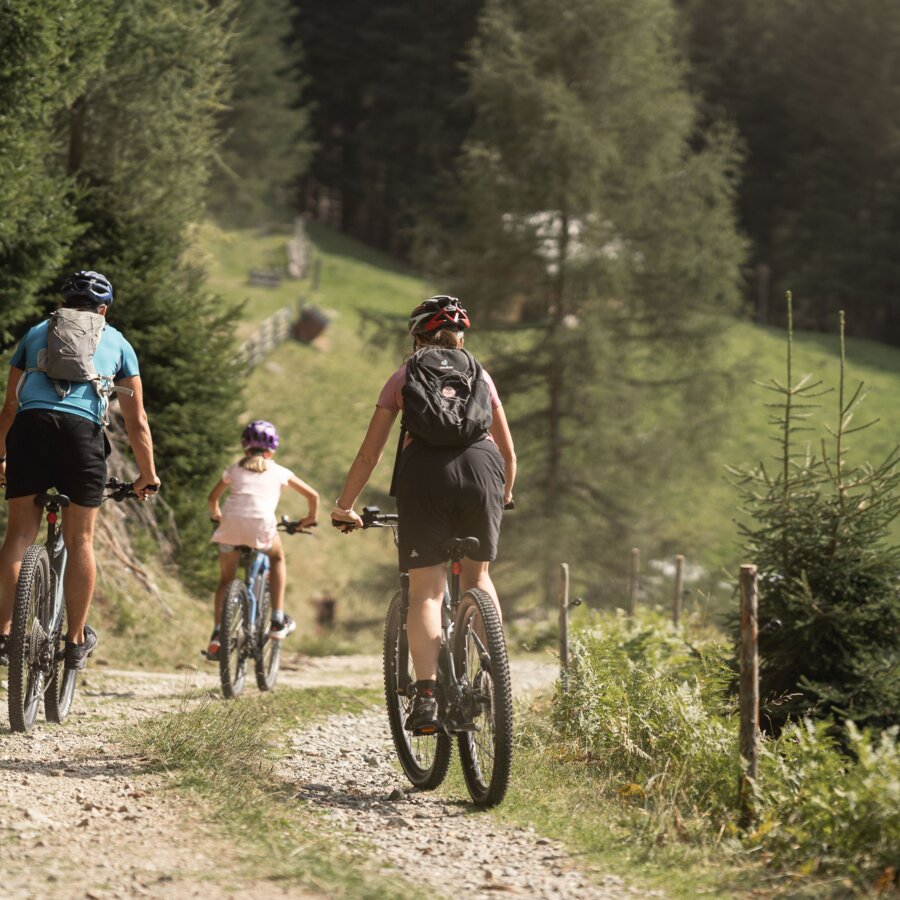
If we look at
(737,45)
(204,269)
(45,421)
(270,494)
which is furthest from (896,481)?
(737,45)

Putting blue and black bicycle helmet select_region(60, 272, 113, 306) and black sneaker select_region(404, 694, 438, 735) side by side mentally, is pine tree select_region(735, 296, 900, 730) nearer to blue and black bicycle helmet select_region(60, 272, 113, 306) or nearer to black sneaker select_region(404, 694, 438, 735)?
black sneaker select_region(404, 694, 438, 735)

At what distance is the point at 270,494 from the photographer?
8.70 m

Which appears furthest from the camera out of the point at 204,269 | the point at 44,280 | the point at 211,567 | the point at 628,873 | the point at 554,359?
the point at 554,359

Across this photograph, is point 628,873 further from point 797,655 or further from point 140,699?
point 140,699

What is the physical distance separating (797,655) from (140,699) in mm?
4198

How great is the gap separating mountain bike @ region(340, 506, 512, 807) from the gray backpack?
152 centimetres

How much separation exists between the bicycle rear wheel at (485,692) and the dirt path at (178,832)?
6.1 inches

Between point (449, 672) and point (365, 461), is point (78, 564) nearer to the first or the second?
point (365, 461)

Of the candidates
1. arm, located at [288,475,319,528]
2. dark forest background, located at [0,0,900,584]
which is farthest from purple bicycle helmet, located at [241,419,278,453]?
dark forest background, located at [0,0,900,584]

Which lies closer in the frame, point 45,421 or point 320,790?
point 320,790

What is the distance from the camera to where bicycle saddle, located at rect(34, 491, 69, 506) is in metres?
6.15

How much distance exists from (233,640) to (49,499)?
270 centimetres

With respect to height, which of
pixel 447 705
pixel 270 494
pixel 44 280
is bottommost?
pixel 447 705

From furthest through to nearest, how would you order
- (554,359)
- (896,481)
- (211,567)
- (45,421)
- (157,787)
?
(554,359) < (211,567) < (896,481) < (45,421) < (157,787)
